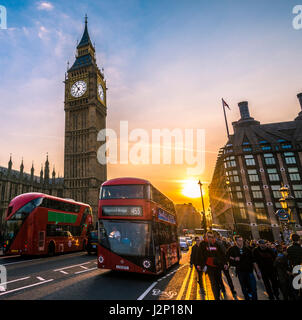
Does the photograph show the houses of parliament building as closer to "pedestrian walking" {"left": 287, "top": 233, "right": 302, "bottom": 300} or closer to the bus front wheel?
the bus front wheel

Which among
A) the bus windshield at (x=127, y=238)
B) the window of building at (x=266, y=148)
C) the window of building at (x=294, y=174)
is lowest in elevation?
the bus windshield at (x=127, y=238)

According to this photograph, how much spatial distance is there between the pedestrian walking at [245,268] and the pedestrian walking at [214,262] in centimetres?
37

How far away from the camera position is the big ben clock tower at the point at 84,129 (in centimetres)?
5734

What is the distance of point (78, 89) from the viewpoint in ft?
213

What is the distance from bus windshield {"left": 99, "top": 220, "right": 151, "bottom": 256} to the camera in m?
8.56

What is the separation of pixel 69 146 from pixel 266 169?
2246 inches

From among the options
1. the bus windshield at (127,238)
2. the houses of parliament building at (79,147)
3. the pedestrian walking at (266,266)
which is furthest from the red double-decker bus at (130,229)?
the houses of parliament building at (79,147)

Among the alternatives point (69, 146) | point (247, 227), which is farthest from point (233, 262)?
point (69, 146)

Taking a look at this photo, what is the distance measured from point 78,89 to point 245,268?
69.3 m

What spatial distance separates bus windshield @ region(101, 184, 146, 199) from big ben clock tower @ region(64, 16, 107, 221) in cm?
4797

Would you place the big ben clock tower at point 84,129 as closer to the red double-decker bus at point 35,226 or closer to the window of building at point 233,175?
the window of building at point 233,175

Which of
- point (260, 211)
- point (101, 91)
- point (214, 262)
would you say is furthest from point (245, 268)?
point (101, 91)

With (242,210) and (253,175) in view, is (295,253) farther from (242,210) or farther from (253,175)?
(253,175)

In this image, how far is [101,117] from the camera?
67.4 meters
